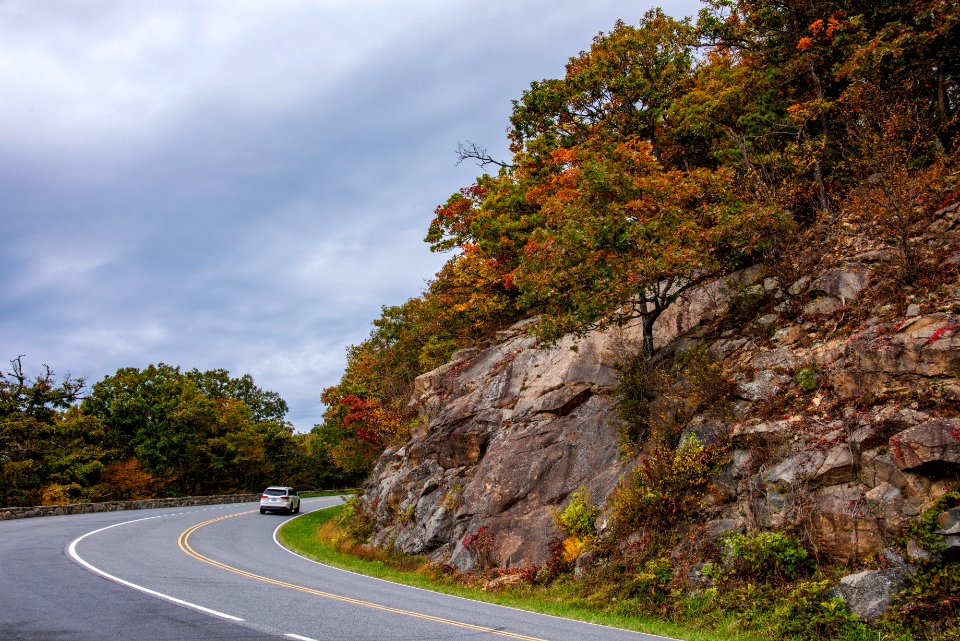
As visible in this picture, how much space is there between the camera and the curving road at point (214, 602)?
8938mm

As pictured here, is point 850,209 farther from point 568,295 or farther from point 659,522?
point 659,522

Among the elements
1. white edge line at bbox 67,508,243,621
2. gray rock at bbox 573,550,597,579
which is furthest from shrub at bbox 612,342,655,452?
white edge line at bbox 67,508,243,621

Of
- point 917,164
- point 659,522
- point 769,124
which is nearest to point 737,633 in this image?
point 659,522

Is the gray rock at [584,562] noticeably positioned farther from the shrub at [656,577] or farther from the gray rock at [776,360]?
the gray rock at [776,360]

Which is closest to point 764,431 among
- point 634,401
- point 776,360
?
point 776,360

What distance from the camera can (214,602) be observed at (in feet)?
36.4

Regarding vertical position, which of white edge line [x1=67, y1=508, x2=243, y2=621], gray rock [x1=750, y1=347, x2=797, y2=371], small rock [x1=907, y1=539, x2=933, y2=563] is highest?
gray rock [x1=750, y1=347, x2=797, y2=371]

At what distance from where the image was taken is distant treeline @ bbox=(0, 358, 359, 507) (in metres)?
42.1

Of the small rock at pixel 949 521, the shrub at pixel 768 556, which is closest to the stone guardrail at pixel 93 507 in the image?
the shrub at pixel 768 556

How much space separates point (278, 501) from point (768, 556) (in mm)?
34644

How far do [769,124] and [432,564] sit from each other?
731 inches

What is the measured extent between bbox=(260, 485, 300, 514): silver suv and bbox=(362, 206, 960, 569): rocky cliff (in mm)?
17725

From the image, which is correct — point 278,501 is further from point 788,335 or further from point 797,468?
point 797,468

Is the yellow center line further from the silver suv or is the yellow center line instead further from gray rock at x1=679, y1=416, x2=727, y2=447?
the silver suv
